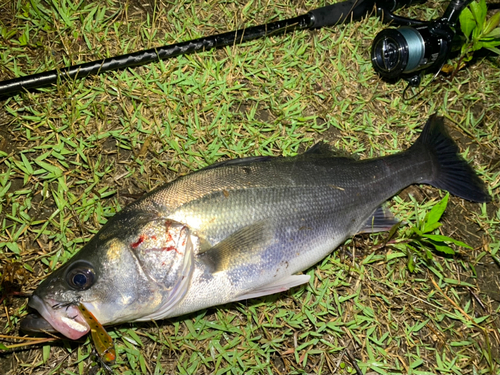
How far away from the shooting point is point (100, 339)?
7.81 feet

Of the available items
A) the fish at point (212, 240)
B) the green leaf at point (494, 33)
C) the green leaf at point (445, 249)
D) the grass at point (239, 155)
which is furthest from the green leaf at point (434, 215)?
the green leaf at point (494, 33)

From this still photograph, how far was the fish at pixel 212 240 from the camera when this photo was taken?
2.24 metres

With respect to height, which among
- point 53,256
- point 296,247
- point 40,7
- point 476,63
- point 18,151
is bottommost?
point 53,256

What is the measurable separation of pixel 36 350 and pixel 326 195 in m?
2.41

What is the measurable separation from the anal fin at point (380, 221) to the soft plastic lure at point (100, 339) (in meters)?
2.06

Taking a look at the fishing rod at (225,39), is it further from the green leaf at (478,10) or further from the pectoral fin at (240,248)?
the pectoral fin at (240,248)

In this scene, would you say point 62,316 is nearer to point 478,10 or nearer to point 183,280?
point 183,280

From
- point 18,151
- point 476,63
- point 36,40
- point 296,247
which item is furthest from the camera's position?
point 476,63

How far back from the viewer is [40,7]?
3326 mm

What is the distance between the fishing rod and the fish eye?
5.38 feet

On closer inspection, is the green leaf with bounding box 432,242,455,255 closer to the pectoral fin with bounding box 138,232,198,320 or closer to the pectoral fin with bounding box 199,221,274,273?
the pectoral fin with bounding box 199,221,274,273

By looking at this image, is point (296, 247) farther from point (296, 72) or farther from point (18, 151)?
point (18, 151)

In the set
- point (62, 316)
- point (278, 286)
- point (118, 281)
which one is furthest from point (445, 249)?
point (62, 316)

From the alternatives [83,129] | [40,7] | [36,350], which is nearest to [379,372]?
[36,350]
